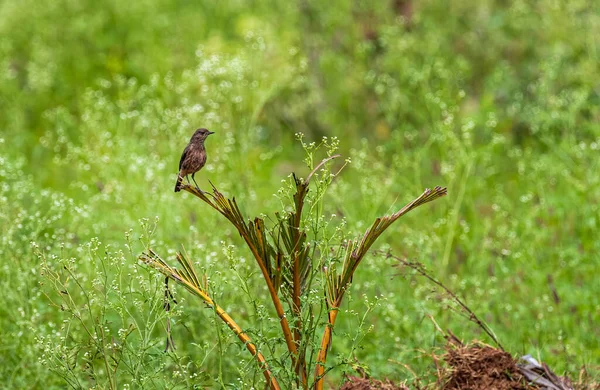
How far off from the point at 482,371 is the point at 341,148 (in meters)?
6.07

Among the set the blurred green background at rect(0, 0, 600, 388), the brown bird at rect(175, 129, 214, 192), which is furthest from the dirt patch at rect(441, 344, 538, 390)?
the brown bird at rect(175, 129, 214, 192)

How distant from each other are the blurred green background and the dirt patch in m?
0.22

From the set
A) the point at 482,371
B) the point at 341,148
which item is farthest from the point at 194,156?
the point at 341,148

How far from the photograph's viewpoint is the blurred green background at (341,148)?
197 inches

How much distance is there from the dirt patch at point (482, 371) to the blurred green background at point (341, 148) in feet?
0.71

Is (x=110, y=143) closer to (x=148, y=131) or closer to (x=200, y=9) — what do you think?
(x=148, y=131)

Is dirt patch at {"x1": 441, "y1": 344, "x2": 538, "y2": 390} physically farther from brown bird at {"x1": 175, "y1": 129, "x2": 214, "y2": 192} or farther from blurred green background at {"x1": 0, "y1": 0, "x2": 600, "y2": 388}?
brown bird at {"x1": 175, "y1": 129, "x2": 214, "y2": 192}

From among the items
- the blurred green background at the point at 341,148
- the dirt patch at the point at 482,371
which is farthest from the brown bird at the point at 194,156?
the dirt patch at the point at 482,371

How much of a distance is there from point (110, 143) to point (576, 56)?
6034mm

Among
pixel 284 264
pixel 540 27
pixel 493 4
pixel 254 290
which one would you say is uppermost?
pixel 493 4

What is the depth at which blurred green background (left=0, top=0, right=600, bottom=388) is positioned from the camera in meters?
5.01

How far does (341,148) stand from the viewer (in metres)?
9.96

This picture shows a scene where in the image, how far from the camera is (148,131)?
852 centimetres

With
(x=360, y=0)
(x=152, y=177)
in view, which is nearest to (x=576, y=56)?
(x=360, y=0)
